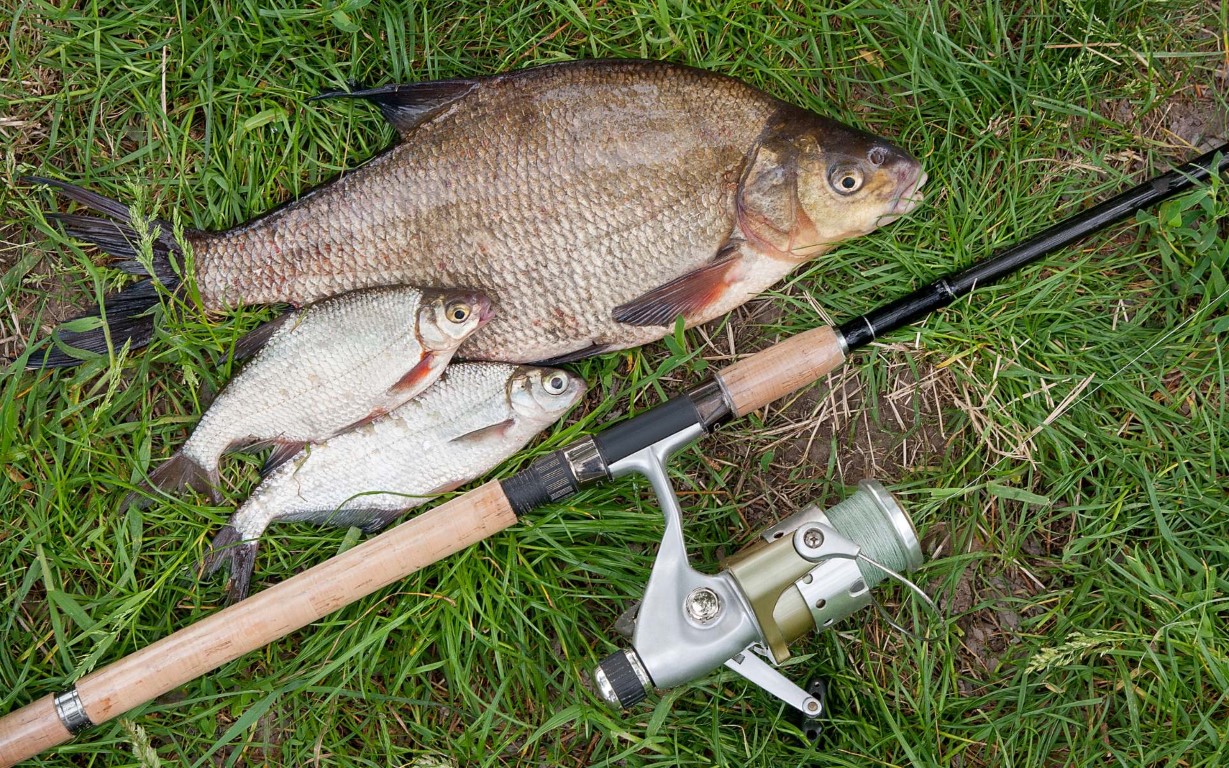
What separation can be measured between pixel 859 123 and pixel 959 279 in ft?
2.24

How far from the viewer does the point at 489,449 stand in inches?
112

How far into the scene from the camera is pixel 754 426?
3020 millimetres

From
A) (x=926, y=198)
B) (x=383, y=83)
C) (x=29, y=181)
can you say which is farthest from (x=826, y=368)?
(x=29, y=181)

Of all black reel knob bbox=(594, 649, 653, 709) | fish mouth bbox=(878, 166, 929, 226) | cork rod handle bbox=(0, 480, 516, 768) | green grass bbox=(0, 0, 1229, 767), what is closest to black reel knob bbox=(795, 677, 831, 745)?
green grass bbox=(0, 0, 1229, 767)

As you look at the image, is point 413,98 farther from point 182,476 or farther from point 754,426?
point 754,426

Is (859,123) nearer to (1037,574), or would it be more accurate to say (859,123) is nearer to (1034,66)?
(1034,66)

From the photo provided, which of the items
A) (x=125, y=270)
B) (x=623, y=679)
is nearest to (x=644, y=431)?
(x=623, y=679)

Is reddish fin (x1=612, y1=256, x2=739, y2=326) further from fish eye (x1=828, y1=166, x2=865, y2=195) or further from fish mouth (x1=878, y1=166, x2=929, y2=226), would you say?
fish mouth (x1=878, y1=166, x2=929, y2=226)

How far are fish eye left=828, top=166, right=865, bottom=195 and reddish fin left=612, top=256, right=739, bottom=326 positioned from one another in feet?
1.22

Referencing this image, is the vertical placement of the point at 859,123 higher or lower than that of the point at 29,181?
lower

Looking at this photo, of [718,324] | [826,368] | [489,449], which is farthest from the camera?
[718,324]

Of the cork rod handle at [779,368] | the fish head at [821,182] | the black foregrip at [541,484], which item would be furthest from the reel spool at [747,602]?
the fish head at [821,182]

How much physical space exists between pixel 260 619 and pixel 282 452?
1.75 feet

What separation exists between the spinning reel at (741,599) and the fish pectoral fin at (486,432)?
1.55 feet
